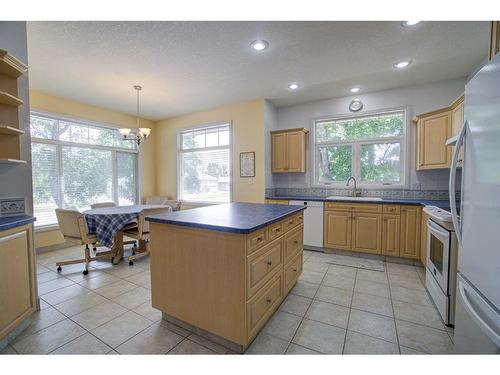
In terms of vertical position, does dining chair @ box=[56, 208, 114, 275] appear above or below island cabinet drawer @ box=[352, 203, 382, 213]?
below

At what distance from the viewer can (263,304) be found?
1.71 metres

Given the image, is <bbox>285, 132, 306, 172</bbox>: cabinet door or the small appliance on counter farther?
<bbox>285, 132, 306, 172</bbox>: cabinet door

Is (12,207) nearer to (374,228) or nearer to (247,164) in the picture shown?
(247,164)

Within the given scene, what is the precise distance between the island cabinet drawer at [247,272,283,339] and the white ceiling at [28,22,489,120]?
2388mm

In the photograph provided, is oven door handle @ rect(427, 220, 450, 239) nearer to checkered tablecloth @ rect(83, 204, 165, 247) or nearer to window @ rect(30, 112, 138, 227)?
checkered tablecloth @ rect(83, 204, 165, 247)

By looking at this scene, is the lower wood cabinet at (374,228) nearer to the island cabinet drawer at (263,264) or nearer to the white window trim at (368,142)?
the white window trim at (368,142)

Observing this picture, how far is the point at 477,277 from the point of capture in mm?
1098

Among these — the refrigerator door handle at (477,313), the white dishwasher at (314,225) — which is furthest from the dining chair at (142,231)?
the refrigerator door handle at (477,313)

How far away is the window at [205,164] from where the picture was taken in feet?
15.6

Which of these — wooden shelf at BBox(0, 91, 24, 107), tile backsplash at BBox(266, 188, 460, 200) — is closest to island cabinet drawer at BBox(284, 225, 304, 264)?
tile backsplash at BBox(266, 188, 460, 200)

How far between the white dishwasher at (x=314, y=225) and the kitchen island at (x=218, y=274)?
195 centimetres

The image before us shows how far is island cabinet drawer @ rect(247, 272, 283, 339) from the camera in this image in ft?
5.04

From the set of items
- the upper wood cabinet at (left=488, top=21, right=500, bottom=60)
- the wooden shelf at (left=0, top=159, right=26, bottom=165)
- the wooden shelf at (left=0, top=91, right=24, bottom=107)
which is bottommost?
the wooden shelf at (left=0, top=159, right=26, bottom=165)
